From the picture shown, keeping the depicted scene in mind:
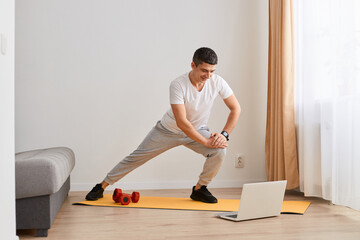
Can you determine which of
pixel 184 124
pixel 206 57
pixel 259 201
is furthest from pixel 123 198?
pixel 206 57

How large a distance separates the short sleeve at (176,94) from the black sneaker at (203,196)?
25.3 inches

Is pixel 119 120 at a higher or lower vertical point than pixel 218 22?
lower

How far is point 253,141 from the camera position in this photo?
400 centimetres

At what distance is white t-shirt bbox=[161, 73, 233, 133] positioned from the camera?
293 centimetres

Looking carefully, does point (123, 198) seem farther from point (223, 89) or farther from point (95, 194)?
point (223, 89)

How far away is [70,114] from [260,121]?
1688mm

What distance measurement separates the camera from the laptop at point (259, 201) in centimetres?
238

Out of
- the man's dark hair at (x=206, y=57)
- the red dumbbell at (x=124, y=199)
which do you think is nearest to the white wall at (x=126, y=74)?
the red dumbbell at (x=124, y=199)

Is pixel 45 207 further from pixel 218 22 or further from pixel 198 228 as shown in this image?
pixel 218 22

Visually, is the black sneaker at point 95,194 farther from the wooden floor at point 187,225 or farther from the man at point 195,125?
the wooden floor at point 187,225

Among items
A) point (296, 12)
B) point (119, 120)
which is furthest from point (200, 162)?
point (296, 12)

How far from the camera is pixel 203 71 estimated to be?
9.27 ft

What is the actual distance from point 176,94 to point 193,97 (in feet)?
0.41

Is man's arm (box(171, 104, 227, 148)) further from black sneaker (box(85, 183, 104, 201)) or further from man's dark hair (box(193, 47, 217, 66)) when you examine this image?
black sneaker (box(85, 183, 104, 201))
